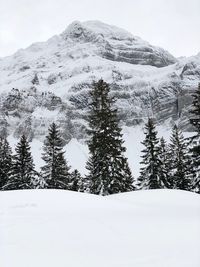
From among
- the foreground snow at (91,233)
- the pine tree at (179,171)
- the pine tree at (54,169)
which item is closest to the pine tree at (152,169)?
the pine tree at (179,171)

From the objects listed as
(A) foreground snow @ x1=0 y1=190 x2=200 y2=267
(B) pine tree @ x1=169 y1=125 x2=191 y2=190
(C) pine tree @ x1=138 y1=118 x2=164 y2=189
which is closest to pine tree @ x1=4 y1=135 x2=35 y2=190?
(C) pine tree @ x1=138 y1=118 x2=164 y2=189

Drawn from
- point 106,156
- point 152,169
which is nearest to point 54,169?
point 152,169

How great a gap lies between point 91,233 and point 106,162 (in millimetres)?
16485

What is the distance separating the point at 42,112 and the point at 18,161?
15626cm

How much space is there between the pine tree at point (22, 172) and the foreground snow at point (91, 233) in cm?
2165

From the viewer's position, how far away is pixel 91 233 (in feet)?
22.9

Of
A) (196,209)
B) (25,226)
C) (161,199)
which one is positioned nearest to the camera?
(25,226)

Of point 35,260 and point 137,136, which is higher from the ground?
point 35,260

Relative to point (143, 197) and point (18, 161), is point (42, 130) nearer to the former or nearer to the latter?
point (18, 161)

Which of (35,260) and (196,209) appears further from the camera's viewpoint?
(196,209)

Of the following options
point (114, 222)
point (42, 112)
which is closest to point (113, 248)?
point (114, 222)

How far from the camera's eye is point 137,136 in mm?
183125

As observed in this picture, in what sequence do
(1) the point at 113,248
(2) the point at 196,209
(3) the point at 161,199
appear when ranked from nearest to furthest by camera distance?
(1) the point at 113,248, (2) the point at 196,209, (3) the point at 161,199

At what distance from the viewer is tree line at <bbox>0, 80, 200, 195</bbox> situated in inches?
927
